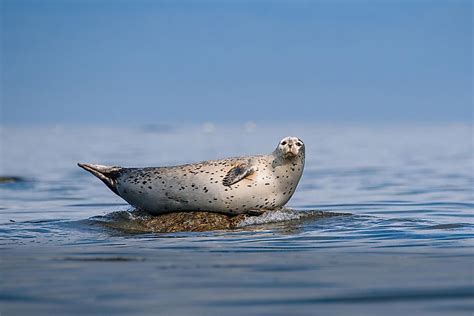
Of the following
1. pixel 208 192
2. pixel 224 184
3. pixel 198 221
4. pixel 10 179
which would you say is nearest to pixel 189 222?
pixel 198 221

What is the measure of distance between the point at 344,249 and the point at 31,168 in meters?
20.5

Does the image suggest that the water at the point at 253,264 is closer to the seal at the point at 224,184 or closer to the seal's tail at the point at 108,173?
the seal at the point at 224,184

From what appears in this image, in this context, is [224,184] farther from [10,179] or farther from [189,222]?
[10,179]

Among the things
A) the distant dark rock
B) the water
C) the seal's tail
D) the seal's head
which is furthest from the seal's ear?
the distant dark rock

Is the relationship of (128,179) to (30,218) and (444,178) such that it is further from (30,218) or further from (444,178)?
(444,178)

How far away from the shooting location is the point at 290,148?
1290 centimetres

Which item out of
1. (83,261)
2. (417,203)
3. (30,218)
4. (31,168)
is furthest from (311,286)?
(31,168)

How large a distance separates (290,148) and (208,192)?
1.12 metres

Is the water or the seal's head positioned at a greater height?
the seal's head

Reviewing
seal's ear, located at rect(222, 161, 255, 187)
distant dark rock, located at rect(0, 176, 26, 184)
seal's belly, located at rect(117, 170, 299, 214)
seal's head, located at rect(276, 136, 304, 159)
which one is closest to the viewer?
seal's ear, located at rect(222, 161, 255, 187)

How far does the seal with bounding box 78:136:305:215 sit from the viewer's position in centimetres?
1280

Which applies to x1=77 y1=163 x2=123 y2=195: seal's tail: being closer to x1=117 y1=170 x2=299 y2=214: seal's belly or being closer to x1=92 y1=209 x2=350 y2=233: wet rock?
x1=117 y1=170 x2=299 y2=214: seal's belly

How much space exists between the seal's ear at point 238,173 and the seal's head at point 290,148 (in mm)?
425

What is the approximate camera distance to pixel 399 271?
8.48 m
